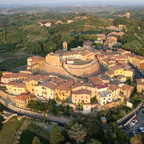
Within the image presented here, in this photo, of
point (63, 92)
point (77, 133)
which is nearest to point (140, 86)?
point (63, 92)

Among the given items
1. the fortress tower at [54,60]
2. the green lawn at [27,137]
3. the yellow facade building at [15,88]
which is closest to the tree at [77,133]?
the green lawn at [27,137]

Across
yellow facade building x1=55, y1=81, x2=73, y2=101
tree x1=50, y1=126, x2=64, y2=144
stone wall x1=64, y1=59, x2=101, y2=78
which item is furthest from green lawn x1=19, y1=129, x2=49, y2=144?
stone wall x1=64, y1=59, x2=101, y2=78

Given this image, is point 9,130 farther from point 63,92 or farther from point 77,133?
point 77,133

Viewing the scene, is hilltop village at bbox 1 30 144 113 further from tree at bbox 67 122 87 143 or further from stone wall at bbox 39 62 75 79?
tree at bbox 67 122 87 143

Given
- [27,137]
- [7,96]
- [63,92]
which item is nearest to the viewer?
[27,137]

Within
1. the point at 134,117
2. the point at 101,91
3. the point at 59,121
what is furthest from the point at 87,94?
the point at 134,117

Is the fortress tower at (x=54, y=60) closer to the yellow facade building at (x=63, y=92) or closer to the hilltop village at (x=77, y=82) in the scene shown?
the hilltop village at (x=77, y=82)

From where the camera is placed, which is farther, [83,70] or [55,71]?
[55,71]
